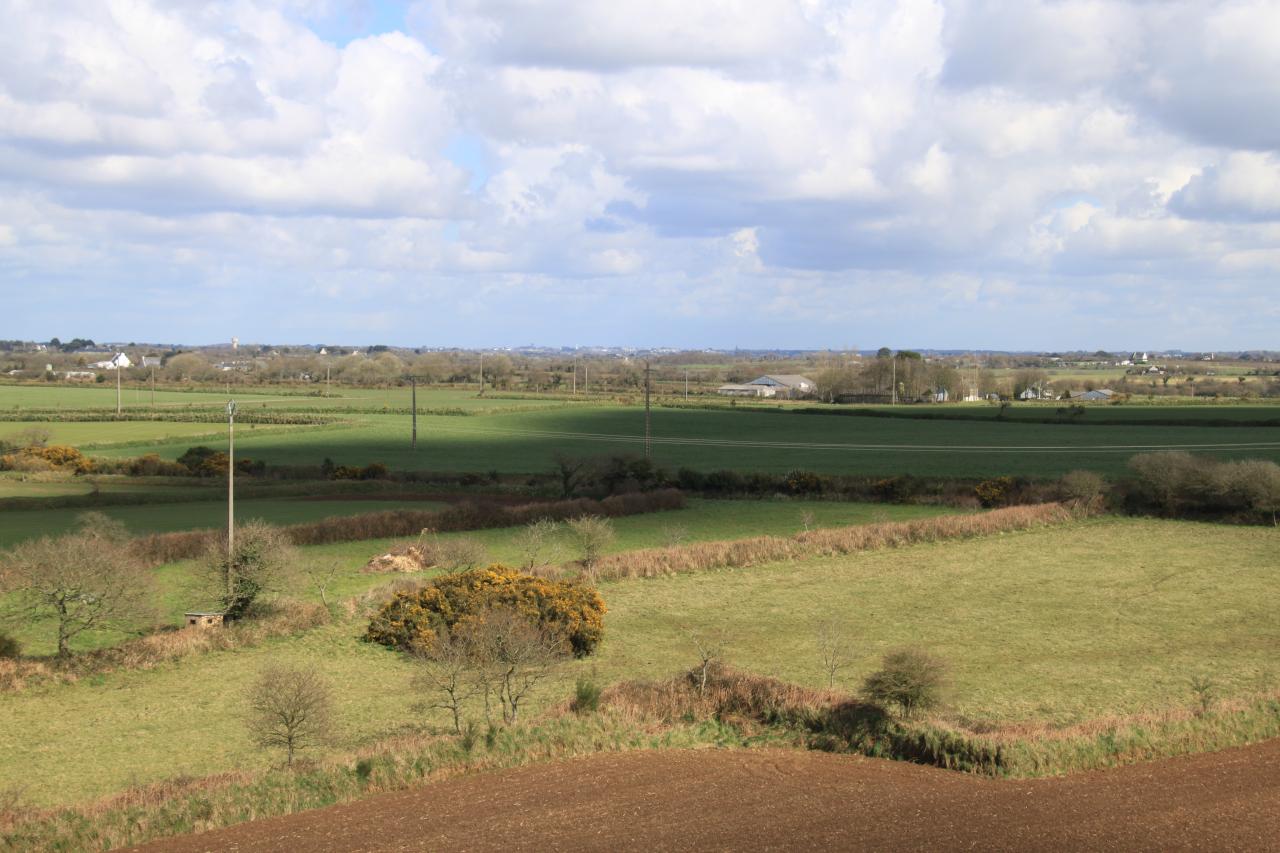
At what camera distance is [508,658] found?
19.7 metres

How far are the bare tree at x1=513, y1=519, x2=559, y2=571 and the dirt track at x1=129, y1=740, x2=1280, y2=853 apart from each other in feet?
57.0

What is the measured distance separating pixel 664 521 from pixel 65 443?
50.8 metres

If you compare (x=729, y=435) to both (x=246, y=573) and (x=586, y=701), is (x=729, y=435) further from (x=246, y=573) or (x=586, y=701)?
(x=586, y=701)

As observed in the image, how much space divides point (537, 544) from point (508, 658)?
15.7 metres

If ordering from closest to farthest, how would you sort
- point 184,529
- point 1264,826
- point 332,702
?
1. point 1264,826
2. point 332,702
3. point 184,529

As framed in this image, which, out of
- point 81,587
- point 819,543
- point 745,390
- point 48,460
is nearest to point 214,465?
point 48,460

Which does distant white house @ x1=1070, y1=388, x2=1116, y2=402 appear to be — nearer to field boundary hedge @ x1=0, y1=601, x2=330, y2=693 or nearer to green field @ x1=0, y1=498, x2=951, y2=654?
green field @ x1=0, y1=498, x2=951, y2=654

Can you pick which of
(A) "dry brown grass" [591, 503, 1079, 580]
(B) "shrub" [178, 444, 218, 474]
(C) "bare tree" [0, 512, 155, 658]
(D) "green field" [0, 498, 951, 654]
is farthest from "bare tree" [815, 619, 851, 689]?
(B) "shrub" [178, 444, 218, 474]

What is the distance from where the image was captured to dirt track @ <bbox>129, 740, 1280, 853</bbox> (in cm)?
1376

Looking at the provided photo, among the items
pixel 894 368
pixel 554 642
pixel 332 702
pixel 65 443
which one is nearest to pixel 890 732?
pixel 554 642

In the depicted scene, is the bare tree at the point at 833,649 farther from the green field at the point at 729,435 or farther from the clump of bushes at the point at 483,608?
the green field at the point at 729,435

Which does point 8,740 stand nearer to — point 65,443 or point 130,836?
point 130,836

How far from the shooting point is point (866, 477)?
56438mm

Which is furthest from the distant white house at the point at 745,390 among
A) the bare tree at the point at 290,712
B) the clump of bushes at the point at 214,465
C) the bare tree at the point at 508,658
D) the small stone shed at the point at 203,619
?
the bare tree at the point at 290,712
